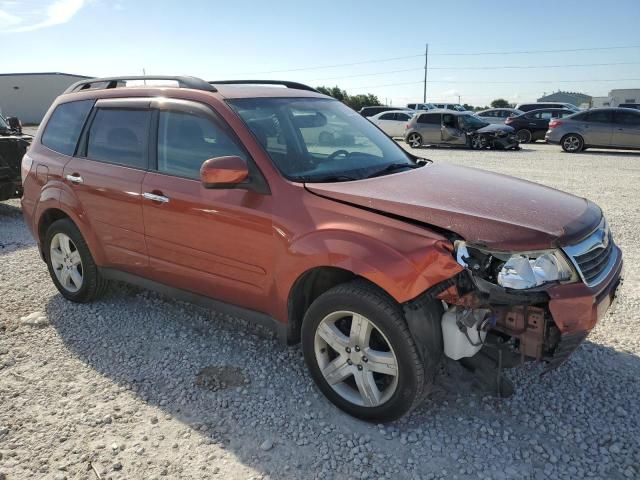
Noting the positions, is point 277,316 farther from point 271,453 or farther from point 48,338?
point 48,338

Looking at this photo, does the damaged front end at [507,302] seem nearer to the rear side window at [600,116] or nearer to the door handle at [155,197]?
the door handle at [155,197]

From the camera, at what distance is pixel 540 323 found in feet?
8.39

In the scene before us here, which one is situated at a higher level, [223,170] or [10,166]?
[223,170]

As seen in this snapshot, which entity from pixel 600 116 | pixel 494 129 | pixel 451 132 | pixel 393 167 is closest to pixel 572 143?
pixel 600 116

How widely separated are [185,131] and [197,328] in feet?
5.07

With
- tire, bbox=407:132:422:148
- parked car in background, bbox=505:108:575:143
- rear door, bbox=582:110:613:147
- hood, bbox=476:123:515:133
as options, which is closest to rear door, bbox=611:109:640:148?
rear door, bbox=582:110:613:147

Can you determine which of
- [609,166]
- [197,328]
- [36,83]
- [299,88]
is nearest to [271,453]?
[197,328]

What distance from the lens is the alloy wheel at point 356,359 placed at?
280cm

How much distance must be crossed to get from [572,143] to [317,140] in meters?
16.4

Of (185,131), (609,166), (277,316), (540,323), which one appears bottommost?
(609,166)

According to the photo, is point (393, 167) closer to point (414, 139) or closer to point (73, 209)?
point (73, 209)

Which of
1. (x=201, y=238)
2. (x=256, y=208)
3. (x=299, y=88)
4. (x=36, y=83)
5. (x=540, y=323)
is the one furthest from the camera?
(x=36, y=83)

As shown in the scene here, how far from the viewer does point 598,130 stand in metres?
16.9

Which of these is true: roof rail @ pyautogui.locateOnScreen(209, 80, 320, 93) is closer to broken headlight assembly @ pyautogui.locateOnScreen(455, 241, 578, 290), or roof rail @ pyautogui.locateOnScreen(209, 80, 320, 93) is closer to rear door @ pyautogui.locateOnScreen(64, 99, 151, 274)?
rear door @ pyautogui.locateOnScreen(64, 99, 151, 274)
